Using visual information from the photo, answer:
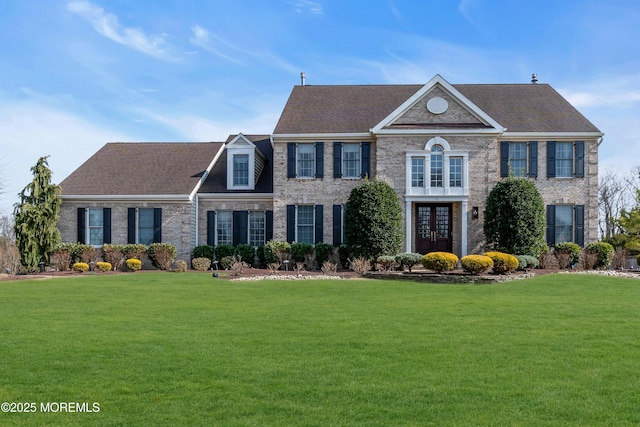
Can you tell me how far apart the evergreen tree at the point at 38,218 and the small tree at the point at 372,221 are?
12910 mm

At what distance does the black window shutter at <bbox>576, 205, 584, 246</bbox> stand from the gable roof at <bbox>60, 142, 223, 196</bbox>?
17272mm

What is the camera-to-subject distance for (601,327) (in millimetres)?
10172

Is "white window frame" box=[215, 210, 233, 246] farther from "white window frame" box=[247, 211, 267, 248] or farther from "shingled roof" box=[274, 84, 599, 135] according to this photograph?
"shingled roof" box=[274, 84, 599, 135]

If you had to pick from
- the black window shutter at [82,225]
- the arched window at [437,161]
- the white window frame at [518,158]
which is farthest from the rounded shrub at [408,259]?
the black window shutter at [82,225]

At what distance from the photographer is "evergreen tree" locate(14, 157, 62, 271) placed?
25.1 metres

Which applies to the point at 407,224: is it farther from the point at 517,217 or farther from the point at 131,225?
the point at 131,225

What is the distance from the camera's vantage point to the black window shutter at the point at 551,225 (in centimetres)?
2603

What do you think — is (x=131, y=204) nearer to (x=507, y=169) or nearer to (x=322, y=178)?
(x=322, y=178)

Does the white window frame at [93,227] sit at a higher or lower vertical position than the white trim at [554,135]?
lower

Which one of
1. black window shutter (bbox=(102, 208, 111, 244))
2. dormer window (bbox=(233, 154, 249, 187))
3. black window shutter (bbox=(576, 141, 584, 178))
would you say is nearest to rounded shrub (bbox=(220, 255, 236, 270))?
dormer window (bbox=(233, 154, 249, 187))

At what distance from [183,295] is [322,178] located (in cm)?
1224

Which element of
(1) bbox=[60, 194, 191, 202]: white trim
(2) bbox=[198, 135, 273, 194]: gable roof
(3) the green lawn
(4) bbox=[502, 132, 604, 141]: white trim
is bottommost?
(3) the green lawn

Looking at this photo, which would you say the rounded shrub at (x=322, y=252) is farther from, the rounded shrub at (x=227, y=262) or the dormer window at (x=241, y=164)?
the dormer window at (x=241, y=164)

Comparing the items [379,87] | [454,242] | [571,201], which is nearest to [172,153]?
[379,87]
